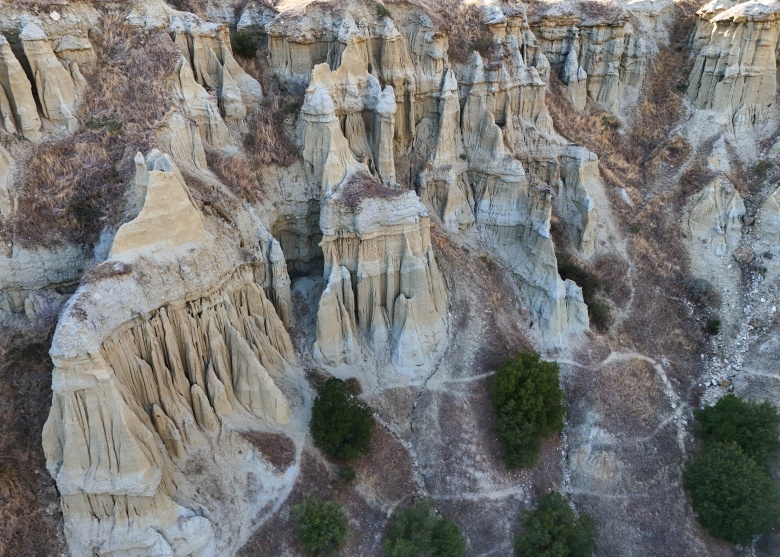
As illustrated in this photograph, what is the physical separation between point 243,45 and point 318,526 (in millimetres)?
28702

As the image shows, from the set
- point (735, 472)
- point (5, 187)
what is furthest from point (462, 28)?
point (735, 472)

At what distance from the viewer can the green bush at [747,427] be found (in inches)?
1185

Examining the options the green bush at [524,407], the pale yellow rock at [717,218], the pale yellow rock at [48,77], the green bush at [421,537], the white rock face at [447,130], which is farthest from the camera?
the pale yellow rock at [717,218]

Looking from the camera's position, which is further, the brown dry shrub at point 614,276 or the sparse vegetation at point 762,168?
the sparse vegetation at point 762,168

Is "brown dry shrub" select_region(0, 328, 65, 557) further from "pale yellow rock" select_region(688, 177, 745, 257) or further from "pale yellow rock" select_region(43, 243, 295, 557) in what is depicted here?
"pale yellow rock" select_region(688, 177, 745, 257)

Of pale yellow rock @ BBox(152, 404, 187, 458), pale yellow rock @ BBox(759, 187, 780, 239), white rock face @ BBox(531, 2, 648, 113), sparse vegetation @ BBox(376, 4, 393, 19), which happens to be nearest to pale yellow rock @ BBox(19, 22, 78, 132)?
pale yellow rock @ BBox(152, 404, 187, 458)

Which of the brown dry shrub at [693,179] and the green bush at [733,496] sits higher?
the brown dry shrub at [693,179]

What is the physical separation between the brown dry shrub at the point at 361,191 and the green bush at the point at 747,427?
2172 centimetres

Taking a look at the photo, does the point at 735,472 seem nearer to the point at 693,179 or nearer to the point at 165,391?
the point at 693,179

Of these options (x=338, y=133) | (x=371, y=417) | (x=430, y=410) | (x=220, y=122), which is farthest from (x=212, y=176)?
(x=430, y=410)

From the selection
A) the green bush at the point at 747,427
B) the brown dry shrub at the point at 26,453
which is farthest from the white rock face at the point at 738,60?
the brown dry shrub at the point at 26,453

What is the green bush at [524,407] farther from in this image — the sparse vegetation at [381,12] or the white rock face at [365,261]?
the sparse vegetation at [381,12]

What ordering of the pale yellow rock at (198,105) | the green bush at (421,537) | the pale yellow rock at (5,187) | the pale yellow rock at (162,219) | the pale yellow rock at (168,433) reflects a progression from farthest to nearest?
1. the pale yellow rock at (198,105)
2. the pale yellow rock at (5,187)
3. the green bush at (421,537)
4. the pale yellow rock at (162,219)
5. the pale yellow rock at (168,433)

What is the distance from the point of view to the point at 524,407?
2955cm
